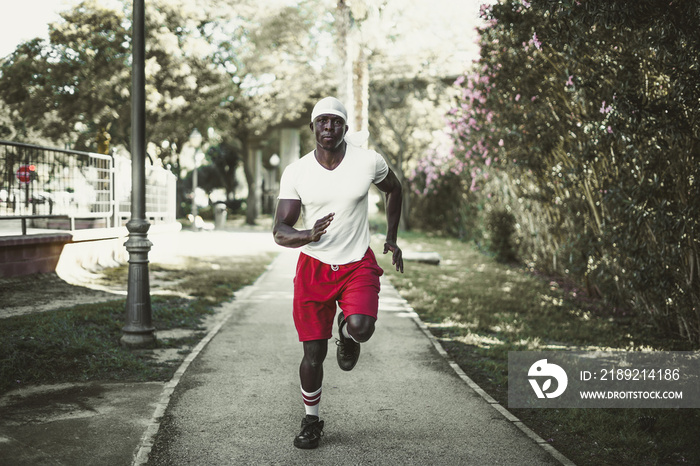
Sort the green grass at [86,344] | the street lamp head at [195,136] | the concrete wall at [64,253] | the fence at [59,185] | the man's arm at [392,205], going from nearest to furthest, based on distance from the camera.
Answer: the man's arm at [392,205] < the green grass at [86,344] < the concrete wall at [64,253] < the fence at [59,185] < the street lamp head at [195,136]

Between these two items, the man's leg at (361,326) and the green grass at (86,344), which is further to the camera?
the green grass at (86,344)

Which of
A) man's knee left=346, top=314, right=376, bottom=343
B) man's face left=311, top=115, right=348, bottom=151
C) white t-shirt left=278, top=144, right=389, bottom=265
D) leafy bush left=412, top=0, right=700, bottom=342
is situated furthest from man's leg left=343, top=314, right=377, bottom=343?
leafy bush left=412, top=0, right=700, bottom=342

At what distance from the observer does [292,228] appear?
405 cm

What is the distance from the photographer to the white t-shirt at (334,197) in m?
4.14

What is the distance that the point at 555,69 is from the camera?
898cm

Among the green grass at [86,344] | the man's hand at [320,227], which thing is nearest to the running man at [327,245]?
the man's hand at [320,227]

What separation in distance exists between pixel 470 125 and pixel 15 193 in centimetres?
792

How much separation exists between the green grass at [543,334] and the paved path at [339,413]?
0.37m

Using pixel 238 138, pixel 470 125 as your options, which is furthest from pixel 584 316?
pixel 238 138

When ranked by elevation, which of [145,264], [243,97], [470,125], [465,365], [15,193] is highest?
[243,97]

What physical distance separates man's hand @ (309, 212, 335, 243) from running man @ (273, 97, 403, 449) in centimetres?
27

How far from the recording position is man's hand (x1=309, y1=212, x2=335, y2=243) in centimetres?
382

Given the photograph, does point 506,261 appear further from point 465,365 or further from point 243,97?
point 243,97

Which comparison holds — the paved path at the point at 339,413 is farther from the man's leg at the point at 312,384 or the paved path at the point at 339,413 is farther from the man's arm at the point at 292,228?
the man's arm at the point at 292,228
